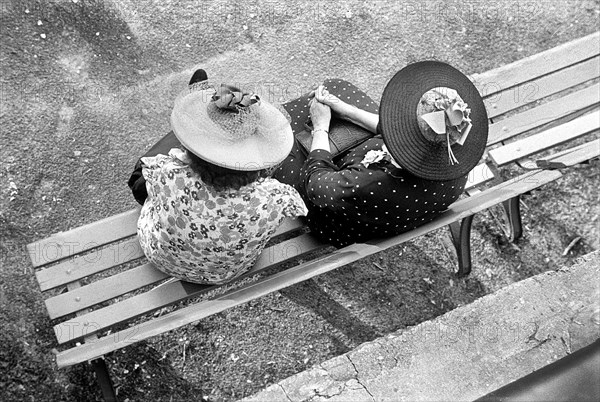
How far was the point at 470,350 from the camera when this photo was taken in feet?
11.2

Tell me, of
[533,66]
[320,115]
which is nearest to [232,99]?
[320,115]

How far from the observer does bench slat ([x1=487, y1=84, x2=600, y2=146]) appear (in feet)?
12.5

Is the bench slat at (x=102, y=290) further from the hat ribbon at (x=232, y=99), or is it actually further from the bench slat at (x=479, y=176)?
the bench slat at (x=479, y=176)

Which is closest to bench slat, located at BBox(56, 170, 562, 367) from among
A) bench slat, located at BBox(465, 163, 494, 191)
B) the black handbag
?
bench slat, located at BBox(465, 163, 494, 191)

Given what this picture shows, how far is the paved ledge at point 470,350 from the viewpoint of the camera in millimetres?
3252

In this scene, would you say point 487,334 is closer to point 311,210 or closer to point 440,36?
point 311,210

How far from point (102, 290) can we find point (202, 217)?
761mm

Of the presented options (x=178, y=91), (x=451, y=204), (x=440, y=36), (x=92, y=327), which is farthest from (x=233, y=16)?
(x=92, y=327)

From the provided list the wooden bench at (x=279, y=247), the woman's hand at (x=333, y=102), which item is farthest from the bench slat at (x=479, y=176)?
the woman's hand at (x=333, y=102)

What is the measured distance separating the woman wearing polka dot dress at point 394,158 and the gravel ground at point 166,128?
0.79m

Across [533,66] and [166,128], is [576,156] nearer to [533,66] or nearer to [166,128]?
[533,66]

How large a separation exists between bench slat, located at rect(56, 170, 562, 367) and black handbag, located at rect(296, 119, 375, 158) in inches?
19.7

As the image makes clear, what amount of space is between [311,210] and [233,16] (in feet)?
5.38

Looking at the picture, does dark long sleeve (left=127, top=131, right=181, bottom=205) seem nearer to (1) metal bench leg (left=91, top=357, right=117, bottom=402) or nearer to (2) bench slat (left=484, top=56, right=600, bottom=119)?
(1) metal bench leg (left=91, top=357, right=117, bottom=402)
